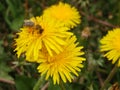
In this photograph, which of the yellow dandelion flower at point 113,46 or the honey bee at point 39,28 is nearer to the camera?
the honey bee at point 39,28

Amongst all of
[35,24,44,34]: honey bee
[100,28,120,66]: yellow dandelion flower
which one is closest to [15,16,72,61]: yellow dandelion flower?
[35,24,44,34]: honey bee

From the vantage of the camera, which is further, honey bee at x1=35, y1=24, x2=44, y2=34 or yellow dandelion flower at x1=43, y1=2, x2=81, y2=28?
yellow dandelion flower at x1=43, y1=2, x2=81, y2=28

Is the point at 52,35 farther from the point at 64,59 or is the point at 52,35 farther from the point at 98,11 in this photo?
the point at 98,11

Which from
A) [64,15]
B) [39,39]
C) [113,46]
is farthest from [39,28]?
[64,15]

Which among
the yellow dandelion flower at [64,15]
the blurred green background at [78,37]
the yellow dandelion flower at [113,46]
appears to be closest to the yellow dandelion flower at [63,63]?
the yellow dandelion flower at [113,46]

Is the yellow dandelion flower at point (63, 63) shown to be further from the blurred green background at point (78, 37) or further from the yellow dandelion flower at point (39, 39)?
the blurred green background at point (78, 37)

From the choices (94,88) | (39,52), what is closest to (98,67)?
(94,88)

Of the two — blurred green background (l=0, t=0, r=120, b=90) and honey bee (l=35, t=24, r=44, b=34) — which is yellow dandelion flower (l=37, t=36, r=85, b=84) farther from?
blurred green background (l=0, t=0, r=120, b=90)
